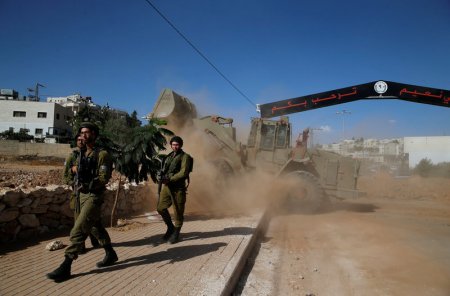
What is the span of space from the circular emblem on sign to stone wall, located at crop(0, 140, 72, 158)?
92.5ft

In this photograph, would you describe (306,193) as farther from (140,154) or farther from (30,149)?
(30,149)

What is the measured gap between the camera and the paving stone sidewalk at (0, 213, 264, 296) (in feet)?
12.6

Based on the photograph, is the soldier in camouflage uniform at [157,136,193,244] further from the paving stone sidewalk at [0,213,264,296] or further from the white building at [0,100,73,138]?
the white building at [0,100,73,138]

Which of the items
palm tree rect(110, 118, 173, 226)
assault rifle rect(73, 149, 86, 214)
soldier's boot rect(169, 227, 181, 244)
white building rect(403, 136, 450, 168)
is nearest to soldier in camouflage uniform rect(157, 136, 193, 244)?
soldier's boot rect(169, 227, 181, 244)

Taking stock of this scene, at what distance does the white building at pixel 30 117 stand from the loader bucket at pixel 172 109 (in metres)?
44.4

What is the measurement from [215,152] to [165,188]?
17.4 ft

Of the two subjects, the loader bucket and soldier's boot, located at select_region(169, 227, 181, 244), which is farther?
the loader bucket

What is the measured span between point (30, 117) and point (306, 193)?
5134 cm

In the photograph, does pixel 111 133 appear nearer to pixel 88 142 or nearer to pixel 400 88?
pixel 88 142

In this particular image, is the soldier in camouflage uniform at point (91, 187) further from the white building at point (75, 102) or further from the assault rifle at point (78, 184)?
the white building at point (75, 102)

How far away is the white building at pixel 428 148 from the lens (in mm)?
48294

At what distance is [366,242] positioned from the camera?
284 inches

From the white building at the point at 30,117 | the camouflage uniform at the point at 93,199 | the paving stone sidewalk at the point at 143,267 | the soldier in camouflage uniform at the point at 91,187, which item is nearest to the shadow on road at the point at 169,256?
the paving stone sidewalk at the point at 143,267

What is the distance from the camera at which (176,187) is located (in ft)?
19.7
